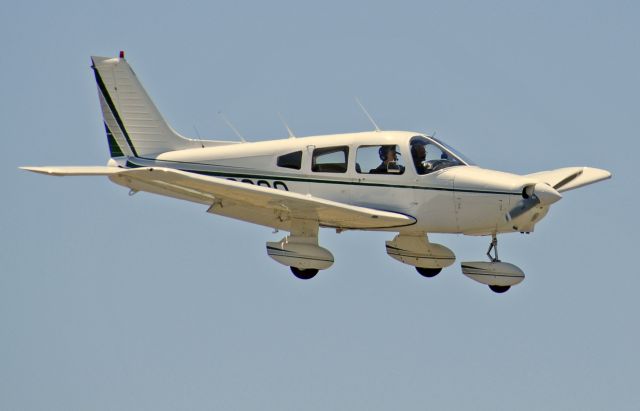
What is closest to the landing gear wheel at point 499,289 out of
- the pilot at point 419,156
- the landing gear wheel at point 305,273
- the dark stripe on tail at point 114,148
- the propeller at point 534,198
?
the propeller at point 534,198

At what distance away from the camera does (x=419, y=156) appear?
23.4 m

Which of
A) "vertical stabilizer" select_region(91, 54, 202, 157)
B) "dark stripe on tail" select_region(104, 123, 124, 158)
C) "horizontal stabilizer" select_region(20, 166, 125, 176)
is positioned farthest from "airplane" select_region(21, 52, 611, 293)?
"dark stripe on tail" select_region(104, 123, 124, 158)

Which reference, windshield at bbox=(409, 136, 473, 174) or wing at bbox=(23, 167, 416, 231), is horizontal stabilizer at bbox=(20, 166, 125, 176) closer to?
wing at bbox=(23, 167, 416, 231)

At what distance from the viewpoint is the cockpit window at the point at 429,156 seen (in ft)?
76.6

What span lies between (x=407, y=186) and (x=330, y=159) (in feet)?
4.74

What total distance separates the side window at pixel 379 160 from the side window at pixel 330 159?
25cm

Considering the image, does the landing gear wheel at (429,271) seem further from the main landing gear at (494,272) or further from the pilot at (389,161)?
the pilot at (389,161)

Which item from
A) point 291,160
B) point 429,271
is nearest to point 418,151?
point 291,160

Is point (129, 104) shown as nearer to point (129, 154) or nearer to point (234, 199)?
point (129, 154)

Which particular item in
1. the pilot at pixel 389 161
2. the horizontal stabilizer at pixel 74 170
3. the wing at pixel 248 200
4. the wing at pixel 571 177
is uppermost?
the wing at pixel 571 177

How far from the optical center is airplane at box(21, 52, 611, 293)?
22.8m

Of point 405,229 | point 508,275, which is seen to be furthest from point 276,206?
point 508,275

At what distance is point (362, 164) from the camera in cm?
2353

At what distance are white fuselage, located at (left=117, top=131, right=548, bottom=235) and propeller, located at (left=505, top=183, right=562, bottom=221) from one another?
0.27 ft
